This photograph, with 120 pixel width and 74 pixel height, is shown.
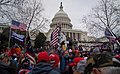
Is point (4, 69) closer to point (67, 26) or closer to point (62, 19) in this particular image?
point (62, 19)

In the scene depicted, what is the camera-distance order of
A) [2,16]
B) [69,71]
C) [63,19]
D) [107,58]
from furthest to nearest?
[63,19]
[2,16]
[69,71]
[107,58]

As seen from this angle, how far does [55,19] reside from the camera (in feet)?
282

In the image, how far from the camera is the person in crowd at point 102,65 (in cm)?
138

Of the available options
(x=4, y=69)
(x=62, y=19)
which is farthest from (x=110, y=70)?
(x=62, y=19)

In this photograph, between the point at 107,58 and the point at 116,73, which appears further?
the point at 107,58

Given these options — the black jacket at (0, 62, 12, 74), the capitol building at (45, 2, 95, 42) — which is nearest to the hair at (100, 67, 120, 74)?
the black jacket at (0, 62, 12, 74)

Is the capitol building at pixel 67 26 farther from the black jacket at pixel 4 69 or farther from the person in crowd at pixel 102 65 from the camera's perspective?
the person in crowd at pixel 102 65

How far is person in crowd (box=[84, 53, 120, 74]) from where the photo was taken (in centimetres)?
138

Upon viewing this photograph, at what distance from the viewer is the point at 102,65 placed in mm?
1412

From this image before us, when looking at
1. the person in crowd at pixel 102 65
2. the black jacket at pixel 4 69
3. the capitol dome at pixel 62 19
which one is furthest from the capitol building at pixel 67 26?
the person in crowd at pixel 102 65

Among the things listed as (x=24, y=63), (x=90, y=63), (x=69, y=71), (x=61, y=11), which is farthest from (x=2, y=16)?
(x=61, y=11)

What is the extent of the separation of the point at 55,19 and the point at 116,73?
84967 millimetres

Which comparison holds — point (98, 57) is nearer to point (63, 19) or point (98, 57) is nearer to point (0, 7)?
point (0, 7)

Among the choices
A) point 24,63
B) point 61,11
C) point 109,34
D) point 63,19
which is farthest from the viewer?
point 61,11
